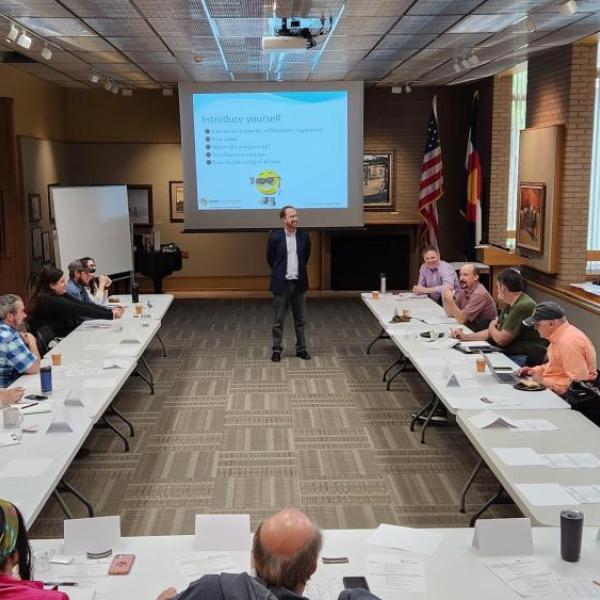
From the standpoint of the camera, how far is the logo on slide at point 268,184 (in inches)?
396

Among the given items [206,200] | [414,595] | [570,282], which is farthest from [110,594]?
[206,200]

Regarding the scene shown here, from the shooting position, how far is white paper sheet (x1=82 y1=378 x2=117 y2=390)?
16.2 ft

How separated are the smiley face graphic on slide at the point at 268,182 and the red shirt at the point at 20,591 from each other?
26.8ft

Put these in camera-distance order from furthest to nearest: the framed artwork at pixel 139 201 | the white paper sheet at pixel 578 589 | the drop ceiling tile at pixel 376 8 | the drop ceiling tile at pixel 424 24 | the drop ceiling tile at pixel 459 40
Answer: the framed artwork at pixel 139 201 < the drop ceiling tile at pixel 459 40 < the drop ceiling tile at pixel 424 24 < the drop ceiling tile at pixel 376 8 < the white paper sheet at pixel 578 589

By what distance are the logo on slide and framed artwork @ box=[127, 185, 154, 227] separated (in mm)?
3404

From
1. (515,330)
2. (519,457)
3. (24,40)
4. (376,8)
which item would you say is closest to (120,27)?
(24,40)

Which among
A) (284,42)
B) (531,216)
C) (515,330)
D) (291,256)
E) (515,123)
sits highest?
(284,42)

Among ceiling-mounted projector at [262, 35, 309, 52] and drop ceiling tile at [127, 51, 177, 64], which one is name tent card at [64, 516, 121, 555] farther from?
drop ceiling tile at [127, 51, 177, 64]

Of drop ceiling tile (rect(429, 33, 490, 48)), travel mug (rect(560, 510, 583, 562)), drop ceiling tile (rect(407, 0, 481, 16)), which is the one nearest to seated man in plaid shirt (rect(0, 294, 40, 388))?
travel mug (rect(560, 510, 583, 562))

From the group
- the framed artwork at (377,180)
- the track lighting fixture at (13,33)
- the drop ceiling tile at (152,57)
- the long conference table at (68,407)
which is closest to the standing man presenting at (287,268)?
the long conference table at (68,407)

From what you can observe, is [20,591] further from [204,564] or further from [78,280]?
[78,280]

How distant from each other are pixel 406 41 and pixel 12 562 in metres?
6.75

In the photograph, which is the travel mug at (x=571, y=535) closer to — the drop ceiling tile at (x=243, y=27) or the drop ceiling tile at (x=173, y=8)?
the drop ceiling tile at (x=173, y=8)

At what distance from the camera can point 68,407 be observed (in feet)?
14.8
